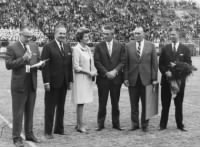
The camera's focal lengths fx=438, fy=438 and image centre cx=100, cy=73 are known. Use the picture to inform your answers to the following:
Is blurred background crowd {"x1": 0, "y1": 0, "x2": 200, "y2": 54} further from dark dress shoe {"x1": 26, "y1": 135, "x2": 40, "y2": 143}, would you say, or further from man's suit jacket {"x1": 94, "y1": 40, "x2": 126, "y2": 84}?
dark dress shoe {"x1": 26, "y1": 135, "x2": 40, "y2": 143}

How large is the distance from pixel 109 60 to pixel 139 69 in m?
0.65

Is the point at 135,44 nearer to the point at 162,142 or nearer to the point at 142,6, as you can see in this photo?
the point at 162,142

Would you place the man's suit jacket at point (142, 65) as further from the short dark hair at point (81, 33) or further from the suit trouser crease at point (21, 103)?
the suit trouser crease at point (21, 103)

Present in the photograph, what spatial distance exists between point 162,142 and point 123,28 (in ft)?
109

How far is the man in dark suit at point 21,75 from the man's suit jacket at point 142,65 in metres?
2.12

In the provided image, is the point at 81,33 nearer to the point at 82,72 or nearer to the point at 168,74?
the point at 82,72

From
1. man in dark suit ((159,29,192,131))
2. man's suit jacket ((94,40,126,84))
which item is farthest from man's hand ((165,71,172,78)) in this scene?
man's suit jacket ((94,40,126,84))

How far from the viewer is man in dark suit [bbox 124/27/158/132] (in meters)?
9.02

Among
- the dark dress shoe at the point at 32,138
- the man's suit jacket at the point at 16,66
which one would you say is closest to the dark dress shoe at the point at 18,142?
the dark dress shoe at the point at 32,138

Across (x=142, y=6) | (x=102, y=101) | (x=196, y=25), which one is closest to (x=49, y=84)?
(x=102, y=101)

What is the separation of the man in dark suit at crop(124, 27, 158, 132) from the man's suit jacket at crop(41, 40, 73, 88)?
4.46 ft

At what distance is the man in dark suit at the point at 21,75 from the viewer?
7469mm

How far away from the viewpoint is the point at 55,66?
8.42 m

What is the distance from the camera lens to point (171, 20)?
157 ft
